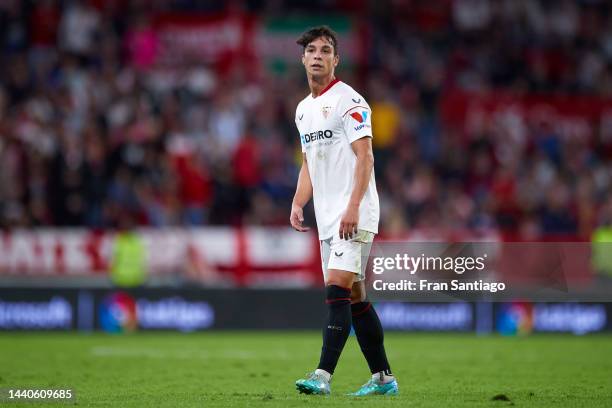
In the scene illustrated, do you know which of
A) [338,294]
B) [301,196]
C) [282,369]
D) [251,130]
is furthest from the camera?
[251,130]

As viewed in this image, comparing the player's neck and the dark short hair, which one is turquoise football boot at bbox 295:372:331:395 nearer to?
the player's neck

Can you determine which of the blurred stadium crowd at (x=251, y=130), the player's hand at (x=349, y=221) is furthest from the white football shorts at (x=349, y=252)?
the blurred stadium crowd at (x=251, y=130)

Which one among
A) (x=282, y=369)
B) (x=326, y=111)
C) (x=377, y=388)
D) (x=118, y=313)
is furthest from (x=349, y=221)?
(x=118, y=313)

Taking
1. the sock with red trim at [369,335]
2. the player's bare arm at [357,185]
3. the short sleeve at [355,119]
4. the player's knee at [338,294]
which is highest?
the short sleeve at [355,119]

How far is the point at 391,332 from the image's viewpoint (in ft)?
57.1

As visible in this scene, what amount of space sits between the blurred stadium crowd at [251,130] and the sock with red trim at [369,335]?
32.7ft

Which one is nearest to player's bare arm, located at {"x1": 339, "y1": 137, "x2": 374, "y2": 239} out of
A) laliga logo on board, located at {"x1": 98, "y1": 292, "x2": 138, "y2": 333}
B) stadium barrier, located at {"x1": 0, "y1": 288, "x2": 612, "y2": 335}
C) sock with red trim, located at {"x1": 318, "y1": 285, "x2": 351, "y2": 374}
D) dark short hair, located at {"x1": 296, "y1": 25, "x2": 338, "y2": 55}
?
sock with red trim, located at {"x1": 318, "y1": 285, "x2": 351, "y2": 374}

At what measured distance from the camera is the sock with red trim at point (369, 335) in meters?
8.23

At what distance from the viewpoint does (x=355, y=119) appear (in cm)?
802

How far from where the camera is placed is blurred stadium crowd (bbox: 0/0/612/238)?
59.5ft

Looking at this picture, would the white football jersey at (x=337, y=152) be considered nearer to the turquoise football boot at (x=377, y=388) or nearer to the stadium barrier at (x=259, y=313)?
the turquoise football boot at (x=377, y=388)

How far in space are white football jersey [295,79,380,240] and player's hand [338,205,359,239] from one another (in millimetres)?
224

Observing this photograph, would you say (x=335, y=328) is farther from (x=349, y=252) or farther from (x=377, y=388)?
(x=377, y=388)

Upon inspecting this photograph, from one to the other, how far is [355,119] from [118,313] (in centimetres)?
1009
